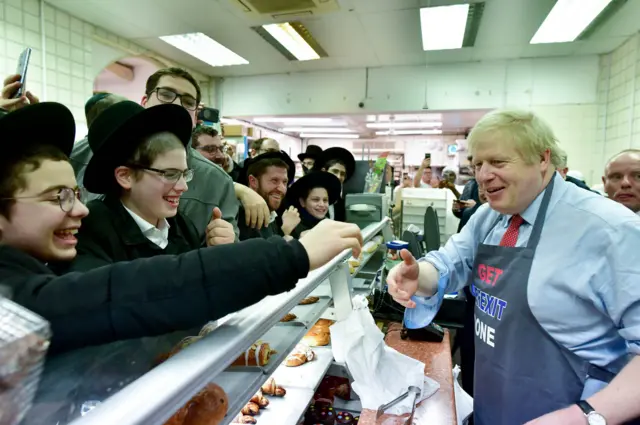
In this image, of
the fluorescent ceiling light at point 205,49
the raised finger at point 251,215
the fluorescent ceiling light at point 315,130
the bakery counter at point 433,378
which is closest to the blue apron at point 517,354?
the bakery counter at point 433,378

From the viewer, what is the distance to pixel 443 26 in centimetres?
563

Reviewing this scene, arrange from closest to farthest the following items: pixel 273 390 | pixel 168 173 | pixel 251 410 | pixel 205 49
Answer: pixel 168 173 → pixel 251 410 → pixel 273 390 → pixel 205 49

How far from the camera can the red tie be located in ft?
4.92

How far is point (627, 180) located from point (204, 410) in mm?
3291

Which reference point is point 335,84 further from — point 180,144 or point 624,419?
point 624,419

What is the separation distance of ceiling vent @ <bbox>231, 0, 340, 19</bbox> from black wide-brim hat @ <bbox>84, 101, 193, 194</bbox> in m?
3.85

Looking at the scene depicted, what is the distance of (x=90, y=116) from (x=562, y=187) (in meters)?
2.19

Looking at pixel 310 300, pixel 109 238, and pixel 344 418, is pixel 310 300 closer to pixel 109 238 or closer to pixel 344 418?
pixel 344 418

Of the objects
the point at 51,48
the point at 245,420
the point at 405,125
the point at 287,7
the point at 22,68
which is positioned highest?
the point at 287,7

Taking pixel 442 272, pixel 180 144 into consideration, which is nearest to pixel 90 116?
pixel 180 144

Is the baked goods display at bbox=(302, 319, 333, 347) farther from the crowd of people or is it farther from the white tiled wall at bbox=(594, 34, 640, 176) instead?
the white tiled wall at bbox=(594, 34, 640, 176)

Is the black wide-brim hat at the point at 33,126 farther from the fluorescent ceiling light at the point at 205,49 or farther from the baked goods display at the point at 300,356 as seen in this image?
the fluorescent ceiling light at the point at 205,49

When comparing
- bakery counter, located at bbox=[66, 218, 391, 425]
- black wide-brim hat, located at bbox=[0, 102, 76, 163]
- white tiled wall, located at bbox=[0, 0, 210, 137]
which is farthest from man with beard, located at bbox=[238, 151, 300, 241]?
white tiled wall, located at bbox=[0, 0, 210, 137]

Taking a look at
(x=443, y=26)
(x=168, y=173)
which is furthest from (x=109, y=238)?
(x=443, y=26)
